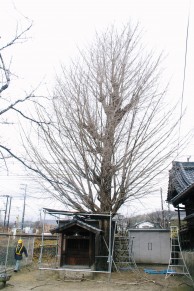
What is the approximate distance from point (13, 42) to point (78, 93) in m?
8.05

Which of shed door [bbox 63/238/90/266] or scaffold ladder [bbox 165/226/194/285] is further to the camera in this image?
shed door [bbox 63/238/90/266]

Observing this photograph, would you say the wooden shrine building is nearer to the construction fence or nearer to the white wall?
the construction fence

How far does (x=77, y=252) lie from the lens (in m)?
12.2

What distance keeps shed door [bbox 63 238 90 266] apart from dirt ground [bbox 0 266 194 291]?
1.97 feet

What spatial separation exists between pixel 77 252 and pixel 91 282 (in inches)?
64.7

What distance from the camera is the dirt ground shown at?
9664 mm

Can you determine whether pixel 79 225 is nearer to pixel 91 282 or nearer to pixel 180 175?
pixel 91 282

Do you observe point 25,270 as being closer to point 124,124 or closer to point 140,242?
point 124,124

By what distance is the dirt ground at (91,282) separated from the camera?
380 inches

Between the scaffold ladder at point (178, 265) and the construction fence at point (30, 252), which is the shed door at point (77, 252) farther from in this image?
the scaffold ladder at point (178, 265)

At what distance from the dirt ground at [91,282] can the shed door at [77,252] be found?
23.6 inches

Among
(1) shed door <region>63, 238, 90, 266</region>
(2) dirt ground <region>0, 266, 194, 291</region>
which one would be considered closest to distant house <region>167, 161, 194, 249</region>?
(2) dirt ground <region>0, 266, 194, 291</region>

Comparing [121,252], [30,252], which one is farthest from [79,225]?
[30,252]

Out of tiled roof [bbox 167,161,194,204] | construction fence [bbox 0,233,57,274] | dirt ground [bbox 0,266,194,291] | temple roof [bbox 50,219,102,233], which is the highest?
tiled roof [bbox 167,161,194,204]
